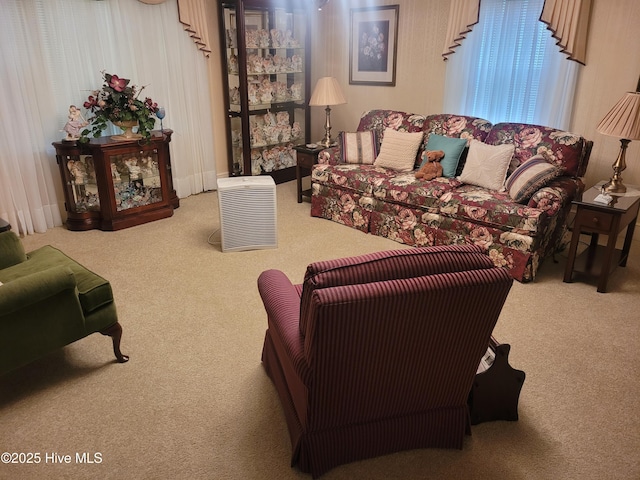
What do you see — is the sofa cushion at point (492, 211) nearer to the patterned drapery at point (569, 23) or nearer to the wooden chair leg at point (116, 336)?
the patterned drapery at point (569, 23)

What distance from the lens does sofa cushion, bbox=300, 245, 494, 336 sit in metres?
1.55

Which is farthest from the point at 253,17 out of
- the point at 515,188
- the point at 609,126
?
the point at 609,126

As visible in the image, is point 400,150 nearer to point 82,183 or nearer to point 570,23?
point 570,23

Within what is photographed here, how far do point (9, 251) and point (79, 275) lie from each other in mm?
530

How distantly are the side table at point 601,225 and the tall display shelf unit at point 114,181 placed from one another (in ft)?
11.4

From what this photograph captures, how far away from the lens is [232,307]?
122 inches

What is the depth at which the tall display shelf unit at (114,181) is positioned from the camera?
4.13 meters

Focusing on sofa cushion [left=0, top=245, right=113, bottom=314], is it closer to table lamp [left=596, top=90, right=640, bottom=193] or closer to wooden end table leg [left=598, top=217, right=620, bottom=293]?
wooden end table leg [left=598, top=217, right=620, bottom=293]

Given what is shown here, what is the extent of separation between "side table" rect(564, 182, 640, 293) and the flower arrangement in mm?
3527

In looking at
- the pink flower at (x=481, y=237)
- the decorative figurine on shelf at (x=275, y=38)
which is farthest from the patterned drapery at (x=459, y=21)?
the pink flower at (x=481, y=237)

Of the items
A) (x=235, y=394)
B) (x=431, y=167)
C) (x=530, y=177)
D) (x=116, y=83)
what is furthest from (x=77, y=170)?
(x=530, y=177)

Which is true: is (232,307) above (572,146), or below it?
below

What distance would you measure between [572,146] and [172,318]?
3125mm

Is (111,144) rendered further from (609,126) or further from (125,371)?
(609,126)
